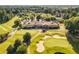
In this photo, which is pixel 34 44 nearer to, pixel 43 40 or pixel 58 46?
pixel 43 40

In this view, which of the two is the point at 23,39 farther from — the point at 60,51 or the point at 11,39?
the point at 60,51

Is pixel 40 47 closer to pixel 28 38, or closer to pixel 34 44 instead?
pixel 34 44

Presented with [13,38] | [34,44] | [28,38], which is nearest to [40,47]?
[34,44]

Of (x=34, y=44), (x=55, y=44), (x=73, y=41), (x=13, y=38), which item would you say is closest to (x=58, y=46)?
(x=55, y=44)

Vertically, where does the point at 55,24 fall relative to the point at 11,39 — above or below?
above

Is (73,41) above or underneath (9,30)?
underneath

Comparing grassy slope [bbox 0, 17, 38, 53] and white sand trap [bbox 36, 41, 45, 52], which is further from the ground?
grassy slope [bbox 0, 17, 38, 53]

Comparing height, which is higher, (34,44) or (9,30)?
(9,30)

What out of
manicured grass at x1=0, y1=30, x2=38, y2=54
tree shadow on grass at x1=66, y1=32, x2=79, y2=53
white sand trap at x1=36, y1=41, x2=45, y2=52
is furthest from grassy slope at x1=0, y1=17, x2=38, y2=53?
tree shadow on grass at x1=66, y1=32, x2=79, y2=53

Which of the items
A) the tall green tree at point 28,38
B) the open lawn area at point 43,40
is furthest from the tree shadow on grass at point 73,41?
the tall green tree at point 28,38

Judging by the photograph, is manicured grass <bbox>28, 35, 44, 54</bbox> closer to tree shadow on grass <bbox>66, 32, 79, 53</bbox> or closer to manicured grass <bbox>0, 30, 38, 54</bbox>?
manicured grass <bbox>0, 30, 38, 54</bbox>
